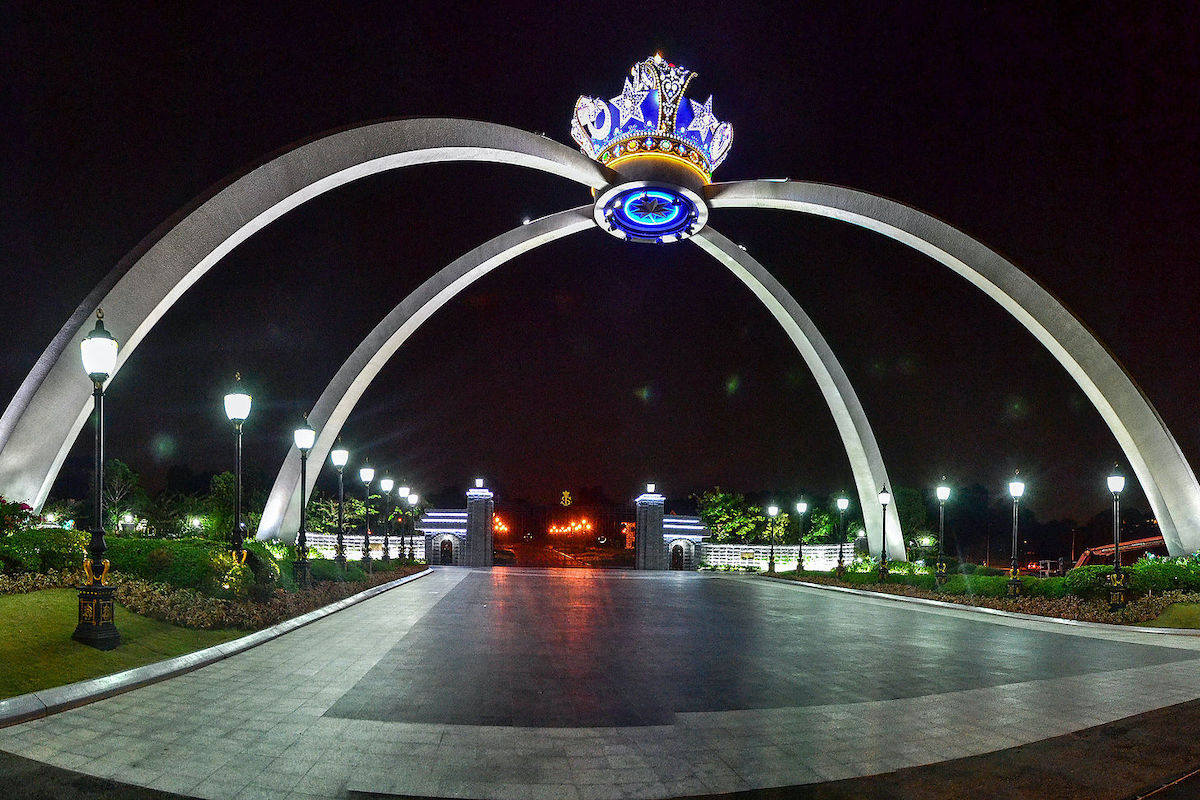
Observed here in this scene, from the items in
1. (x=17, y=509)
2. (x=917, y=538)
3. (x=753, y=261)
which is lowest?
(x=917, y=538)

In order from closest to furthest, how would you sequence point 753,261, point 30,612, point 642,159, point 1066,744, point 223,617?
point 1066,744 → point 30,612 → point 223,617 → point 642,159 → point 753,261

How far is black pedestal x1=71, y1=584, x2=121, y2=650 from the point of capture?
8.86 m

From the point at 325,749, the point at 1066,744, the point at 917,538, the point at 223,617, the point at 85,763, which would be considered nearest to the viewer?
the point at 85,763

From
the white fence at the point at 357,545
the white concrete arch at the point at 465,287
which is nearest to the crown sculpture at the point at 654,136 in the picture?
the white concrete arch at the point at 465,287

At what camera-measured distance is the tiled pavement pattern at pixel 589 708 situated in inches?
214

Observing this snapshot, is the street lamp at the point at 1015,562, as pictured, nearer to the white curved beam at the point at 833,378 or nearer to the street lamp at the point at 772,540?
the white curved beam at the point at 833,378

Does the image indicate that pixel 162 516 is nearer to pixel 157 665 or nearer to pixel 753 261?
pixel 753 261

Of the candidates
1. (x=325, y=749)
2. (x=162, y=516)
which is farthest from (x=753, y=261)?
(x=162, y=516)

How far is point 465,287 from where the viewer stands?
107ft

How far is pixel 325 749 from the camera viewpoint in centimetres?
586

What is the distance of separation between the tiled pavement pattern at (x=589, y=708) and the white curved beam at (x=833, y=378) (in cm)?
2058

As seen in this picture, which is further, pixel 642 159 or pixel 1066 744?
pixel 642 159

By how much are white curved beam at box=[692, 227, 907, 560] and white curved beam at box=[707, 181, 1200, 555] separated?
14.4 ft

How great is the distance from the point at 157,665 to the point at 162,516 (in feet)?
162
